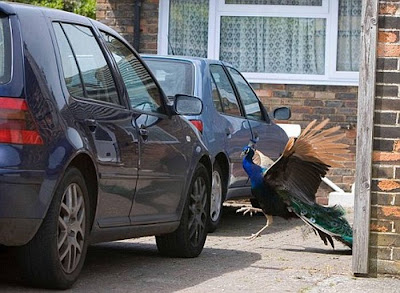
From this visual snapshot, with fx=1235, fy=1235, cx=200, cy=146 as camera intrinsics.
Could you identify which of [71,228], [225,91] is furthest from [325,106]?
[71,228]

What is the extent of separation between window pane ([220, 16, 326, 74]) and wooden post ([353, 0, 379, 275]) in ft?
28.2

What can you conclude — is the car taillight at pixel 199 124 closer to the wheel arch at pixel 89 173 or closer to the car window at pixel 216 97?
the car window at pixel 216 97

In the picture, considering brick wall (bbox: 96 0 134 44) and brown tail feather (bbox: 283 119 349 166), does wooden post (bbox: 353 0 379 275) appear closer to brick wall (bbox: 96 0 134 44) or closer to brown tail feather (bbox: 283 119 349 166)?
brown tail feather (bbox: 283 119 349 166)

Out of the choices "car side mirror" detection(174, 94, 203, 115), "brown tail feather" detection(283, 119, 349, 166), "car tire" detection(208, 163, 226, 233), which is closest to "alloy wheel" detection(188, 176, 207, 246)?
"car side mirror" detection(174, 94, 203, 115)

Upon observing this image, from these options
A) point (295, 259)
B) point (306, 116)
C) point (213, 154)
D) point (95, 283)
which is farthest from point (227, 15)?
point (95, 283)

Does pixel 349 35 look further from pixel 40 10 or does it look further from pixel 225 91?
pixel 40 10

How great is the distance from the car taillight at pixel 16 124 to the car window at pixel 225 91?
5715 millimetres

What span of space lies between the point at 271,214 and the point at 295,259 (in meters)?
1.36

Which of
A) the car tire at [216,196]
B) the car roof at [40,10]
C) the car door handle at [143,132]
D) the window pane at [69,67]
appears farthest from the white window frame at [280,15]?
the window pane at [69,67]

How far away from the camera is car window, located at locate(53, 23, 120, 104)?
7.62 m

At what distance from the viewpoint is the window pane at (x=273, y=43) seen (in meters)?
17.4

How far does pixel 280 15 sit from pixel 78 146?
34.4 feet

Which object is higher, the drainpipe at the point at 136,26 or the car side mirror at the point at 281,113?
the drainpipe at the point at 136,26

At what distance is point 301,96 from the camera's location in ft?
56.0
